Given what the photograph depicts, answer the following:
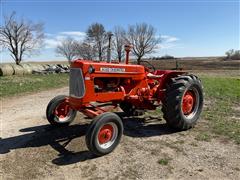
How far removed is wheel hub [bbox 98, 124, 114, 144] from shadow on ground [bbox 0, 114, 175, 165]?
0.31 metres

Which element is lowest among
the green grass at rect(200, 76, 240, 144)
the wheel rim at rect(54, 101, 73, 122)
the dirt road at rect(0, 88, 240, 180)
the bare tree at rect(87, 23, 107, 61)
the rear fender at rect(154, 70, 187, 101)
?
the dirt road at rect(0, 88, 240, 180)

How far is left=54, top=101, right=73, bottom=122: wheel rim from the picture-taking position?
651 centimetres

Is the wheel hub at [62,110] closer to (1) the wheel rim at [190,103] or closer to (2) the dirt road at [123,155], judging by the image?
(2) the dirt road at [123,155]

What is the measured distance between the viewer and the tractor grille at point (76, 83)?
17.4 feet

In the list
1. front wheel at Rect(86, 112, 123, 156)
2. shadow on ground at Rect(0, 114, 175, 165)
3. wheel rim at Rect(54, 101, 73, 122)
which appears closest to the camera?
front wheel at Rect(86, 112, 123, 156)

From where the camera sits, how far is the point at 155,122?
7.05 meters

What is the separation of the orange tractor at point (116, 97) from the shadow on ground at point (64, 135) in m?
0.27

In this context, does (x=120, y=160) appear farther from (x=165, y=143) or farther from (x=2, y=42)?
(x=2, y=42)

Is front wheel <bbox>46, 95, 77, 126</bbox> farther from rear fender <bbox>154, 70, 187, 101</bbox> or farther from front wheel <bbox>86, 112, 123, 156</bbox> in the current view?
rear fender <bbox>154, 70, 187, 101</bbox>

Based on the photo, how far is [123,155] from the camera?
497 cm

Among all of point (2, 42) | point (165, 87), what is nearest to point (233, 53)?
point (2, 42)

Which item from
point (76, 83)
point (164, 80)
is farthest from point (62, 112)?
point (164, 80)

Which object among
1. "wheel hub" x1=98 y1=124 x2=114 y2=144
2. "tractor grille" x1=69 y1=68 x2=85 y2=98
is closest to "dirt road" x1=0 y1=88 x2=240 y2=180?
"wheel hub" x1=98 y1=124 x2=114 y2=144

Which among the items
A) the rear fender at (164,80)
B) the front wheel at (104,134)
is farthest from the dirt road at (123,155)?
the rear fender at (164,80)
